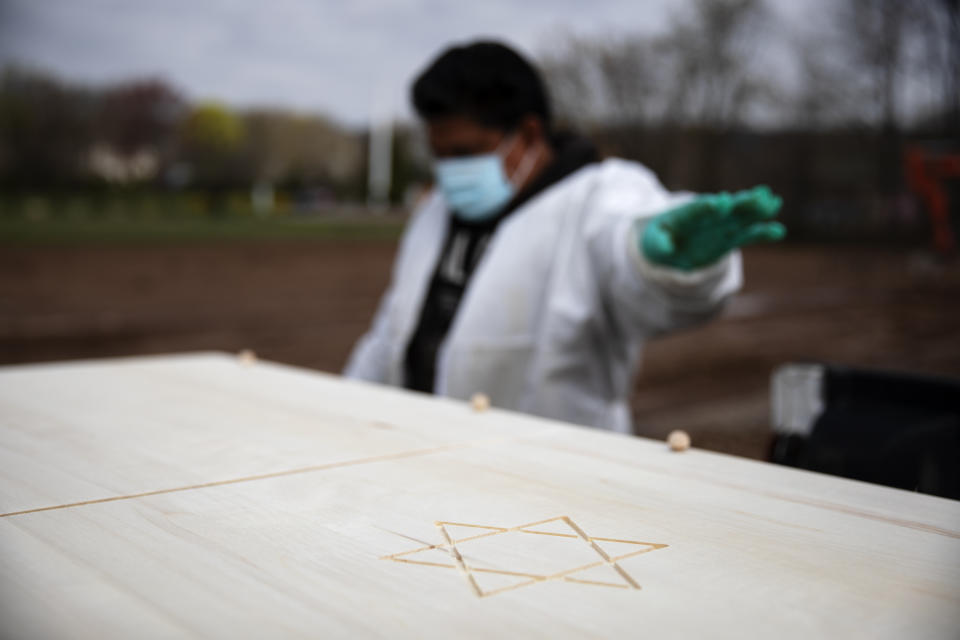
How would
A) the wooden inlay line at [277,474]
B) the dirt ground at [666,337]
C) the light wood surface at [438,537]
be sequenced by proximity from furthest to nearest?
1. the dirt ground at [666,337]
2. the wooden inlay line at [277,474]
3. the light wood surface at [438,537]

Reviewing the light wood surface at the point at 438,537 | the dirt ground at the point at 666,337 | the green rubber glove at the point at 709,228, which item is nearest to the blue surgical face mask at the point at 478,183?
the green rubber glove at the point at 709,228

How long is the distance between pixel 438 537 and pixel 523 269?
4.21 feet

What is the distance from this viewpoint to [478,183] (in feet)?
6.93

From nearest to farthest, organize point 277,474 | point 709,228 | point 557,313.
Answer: point 277,474 → point 709,228 → point 557,313

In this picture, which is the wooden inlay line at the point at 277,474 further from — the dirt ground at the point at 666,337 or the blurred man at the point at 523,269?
the dirt ground at the point at 666,337

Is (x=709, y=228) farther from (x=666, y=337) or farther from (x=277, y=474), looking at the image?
(x=666, y=337)

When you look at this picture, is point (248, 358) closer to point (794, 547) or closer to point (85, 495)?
point (85, 495)

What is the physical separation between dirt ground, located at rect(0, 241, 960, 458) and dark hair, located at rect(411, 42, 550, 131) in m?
0.95

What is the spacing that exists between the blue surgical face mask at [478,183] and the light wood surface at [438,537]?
1006mm

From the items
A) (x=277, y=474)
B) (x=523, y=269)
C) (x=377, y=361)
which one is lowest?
(x=377, y=361)

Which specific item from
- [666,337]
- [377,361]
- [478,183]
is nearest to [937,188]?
[666,337]

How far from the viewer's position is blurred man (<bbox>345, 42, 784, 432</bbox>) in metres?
1.74

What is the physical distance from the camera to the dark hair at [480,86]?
206 cm

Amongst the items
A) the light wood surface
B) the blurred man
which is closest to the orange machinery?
the blurred man
